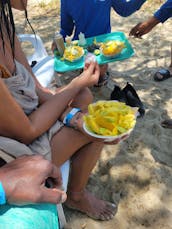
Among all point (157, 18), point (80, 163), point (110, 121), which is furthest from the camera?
point (157, 18)

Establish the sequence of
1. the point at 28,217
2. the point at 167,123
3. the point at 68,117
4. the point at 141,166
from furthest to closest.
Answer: the point at 167,123 < the point at 141,166 < the point at 68,117 < the point at 28,217

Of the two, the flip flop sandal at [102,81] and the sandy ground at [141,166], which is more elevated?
the flip flop sandal at [102,81]

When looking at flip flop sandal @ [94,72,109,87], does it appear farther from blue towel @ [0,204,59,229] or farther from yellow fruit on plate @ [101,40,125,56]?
blue towel @ [0,204,59,229]

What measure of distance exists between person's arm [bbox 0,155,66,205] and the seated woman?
0.40 ft

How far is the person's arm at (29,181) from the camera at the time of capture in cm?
125

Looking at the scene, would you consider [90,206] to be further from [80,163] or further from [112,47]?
[112,47]

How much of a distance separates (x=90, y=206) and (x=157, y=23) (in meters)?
1.86

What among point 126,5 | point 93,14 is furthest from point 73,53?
point 126,5

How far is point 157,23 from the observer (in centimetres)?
305

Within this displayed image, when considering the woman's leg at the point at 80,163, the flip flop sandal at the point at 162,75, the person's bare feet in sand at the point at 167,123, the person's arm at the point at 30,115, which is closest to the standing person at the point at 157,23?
the flip flop sandal at the point at 162,75

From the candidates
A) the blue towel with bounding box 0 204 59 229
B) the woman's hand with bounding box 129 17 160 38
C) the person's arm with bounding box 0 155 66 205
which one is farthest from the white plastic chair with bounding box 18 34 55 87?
the blue towel with bounding box 0 204 59 229

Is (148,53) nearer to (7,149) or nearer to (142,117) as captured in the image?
(142,117)

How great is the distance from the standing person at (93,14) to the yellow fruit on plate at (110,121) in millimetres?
1498

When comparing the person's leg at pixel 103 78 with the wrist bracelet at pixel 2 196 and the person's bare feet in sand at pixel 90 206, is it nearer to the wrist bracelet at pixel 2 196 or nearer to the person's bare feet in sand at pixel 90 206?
the person's bare feet in sand at pixel 90 206
